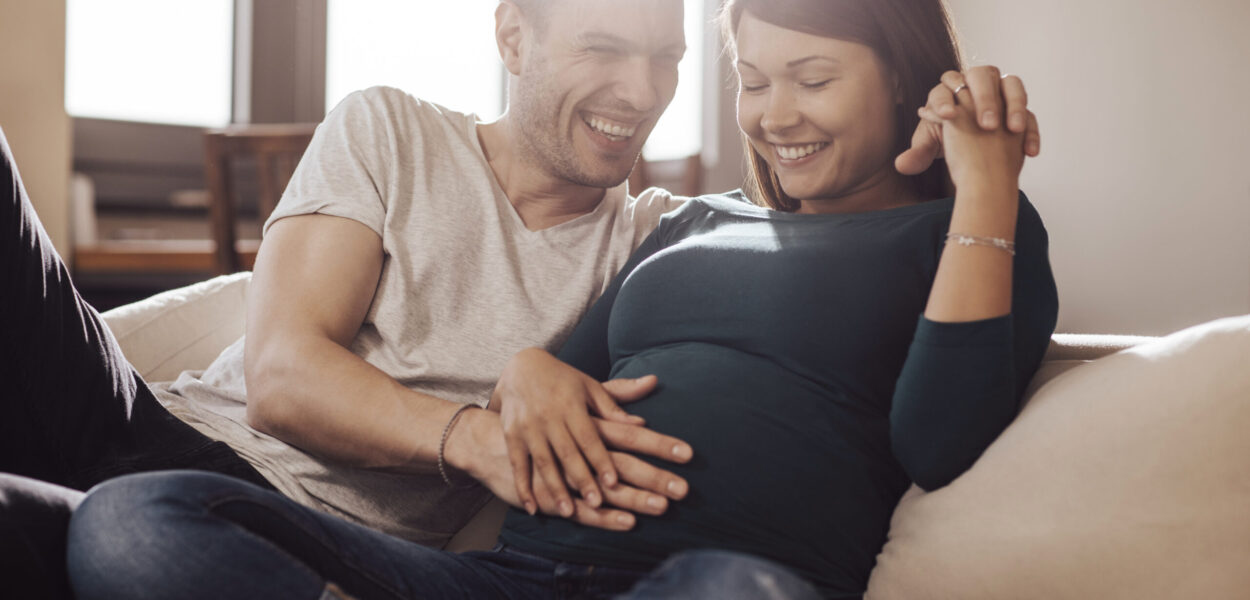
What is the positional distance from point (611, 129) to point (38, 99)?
1.90 metres

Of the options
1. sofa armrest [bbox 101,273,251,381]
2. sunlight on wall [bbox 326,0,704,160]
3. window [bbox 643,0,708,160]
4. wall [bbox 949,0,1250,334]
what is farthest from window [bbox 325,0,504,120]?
sofa armrest [bbox 101,273,251,381]

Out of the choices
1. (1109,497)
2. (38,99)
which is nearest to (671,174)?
(38,99)

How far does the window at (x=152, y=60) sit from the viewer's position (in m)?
3.67

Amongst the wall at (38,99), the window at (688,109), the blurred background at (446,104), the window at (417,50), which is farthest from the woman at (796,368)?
the window at (688,109)

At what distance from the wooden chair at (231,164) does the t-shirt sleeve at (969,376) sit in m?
1.92

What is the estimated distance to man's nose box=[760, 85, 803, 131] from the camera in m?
1.13

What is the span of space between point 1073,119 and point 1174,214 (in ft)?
1.48

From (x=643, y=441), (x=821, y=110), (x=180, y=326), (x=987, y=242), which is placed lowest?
(x=180, y=326)

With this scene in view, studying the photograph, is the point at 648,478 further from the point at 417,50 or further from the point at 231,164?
the point at 417,50

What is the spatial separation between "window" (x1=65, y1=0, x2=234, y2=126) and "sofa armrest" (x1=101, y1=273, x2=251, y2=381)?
2.47 metres

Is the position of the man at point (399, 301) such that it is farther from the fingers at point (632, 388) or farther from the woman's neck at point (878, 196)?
the woman's neck at point (878, 196)

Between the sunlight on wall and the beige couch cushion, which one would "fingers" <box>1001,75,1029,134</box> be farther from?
the sunlight on wall

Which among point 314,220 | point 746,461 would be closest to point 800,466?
point 746,461

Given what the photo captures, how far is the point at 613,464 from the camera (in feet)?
3.13
